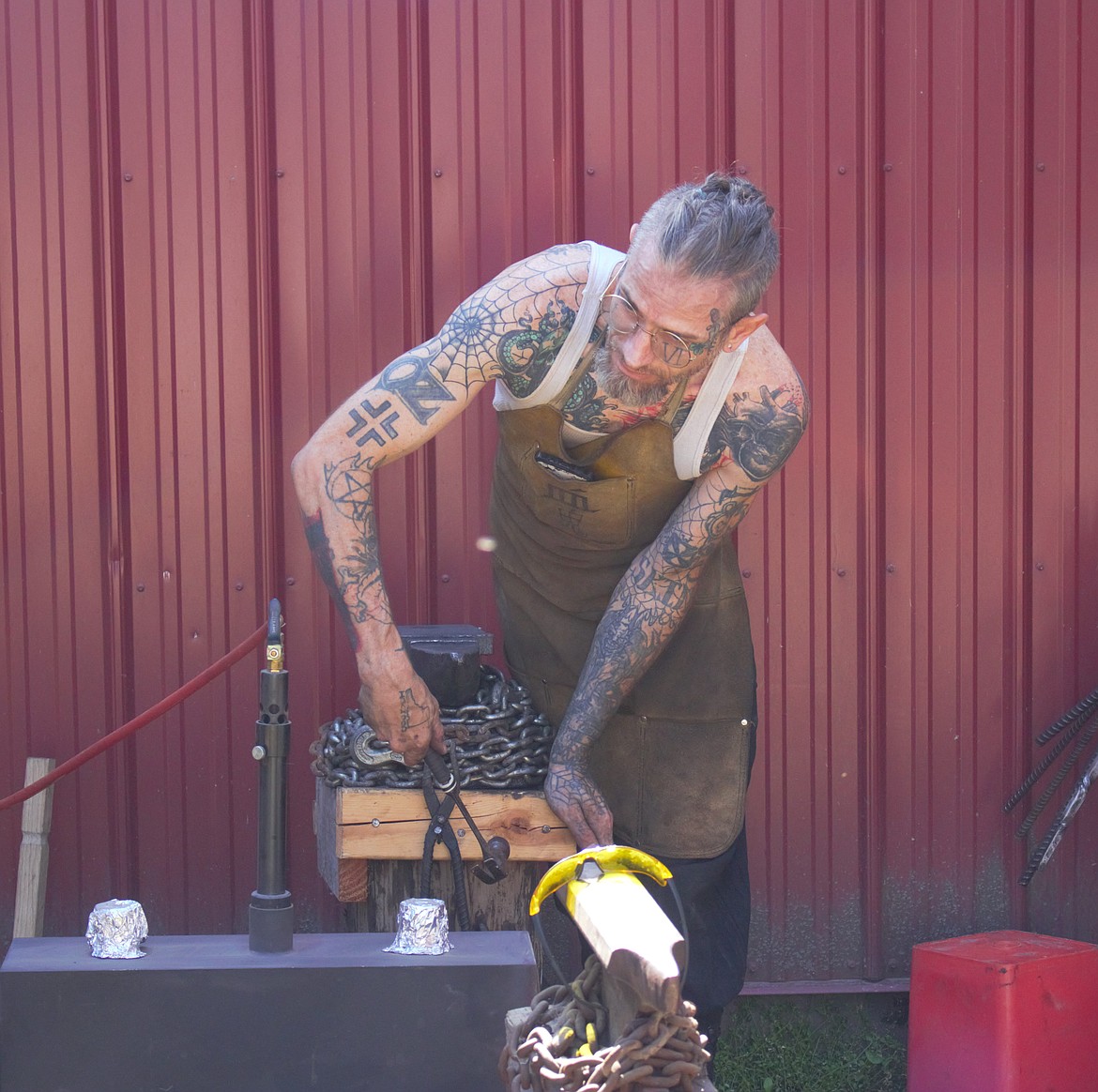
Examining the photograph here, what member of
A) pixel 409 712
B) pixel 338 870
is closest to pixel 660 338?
pixel 409 712

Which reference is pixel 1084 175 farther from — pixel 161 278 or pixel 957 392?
pixel 161 278

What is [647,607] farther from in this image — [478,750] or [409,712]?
[409,712]

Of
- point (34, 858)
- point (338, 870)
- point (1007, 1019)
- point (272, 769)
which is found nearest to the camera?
point (272, 769)

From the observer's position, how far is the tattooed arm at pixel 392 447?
2705 millimetres

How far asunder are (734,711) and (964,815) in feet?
3.57

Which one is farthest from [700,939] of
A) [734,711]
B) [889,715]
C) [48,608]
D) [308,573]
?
[48,608]

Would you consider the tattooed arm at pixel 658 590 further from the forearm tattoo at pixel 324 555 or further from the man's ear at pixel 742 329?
the forearm tattoo at pixel 324 555

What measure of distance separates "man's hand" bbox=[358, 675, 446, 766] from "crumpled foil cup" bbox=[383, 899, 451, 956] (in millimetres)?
512

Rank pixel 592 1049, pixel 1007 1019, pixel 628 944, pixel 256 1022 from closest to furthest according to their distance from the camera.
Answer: pixel 628 944 < pixel 592 1049 < pixel 256 1022 < pixel 1007 1019

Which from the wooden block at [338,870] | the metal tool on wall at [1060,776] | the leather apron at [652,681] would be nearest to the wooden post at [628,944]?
the wooden block at [338,870]

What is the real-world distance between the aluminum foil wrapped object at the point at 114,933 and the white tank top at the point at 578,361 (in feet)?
4.47

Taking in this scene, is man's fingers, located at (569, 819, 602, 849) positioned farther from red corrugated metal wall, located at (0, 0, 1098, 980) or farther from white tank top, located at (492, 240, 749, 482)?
red corrugated metal wall, located at (0, 0, 1098, 980)

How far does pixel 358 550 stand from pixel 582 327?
2.24 feet

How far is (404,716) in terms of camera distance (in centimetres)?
274
